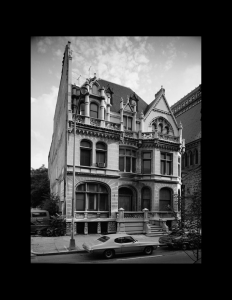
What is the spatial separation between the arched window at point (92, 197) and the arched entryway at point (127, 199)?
7.86 feet

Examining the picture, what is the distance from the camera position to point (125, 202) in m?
24.1

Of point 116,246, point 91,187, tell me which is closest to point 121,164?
point 91,187

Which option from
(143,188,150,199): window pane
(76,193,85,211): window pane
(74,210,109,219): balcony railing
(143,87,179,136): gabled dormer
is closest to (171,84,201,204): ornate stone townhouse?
(143,87,179,136): gabled dormer

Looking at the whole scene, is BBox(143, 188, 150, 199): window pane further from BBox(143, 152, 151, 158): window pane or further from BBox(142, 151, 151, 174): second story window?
BBox(143, 152, 151, 158): window pane

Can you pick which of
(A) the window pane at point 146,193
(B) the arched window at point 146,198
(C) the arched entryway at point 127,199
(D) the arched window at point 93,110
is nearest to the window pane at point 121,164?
(C) the arched entryway at point 127,199

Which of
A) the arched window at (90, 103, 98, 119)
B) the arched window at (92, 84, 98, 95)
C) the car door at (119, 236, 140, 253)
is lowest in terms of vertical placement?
the car door at (119, 236, 140, 253)

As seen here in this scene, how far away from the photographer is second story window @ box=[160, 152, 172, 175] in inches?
995

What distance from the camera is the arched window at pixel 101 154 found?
2170 centimetres

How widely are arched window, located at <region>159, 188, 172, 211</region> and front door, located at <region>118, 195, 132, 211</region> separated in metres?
3.50

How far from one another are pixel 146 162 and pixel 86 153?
24.4 feet

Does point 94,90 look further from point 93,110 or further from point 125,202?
point 125,202

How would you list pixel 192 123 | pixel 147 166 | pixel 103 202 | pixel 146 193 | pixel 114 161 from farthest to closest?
1. pixel 192 123
2. pixel 147 166
3. pixel 146 193
4. pixel 114 161
5. pixel 103 202
